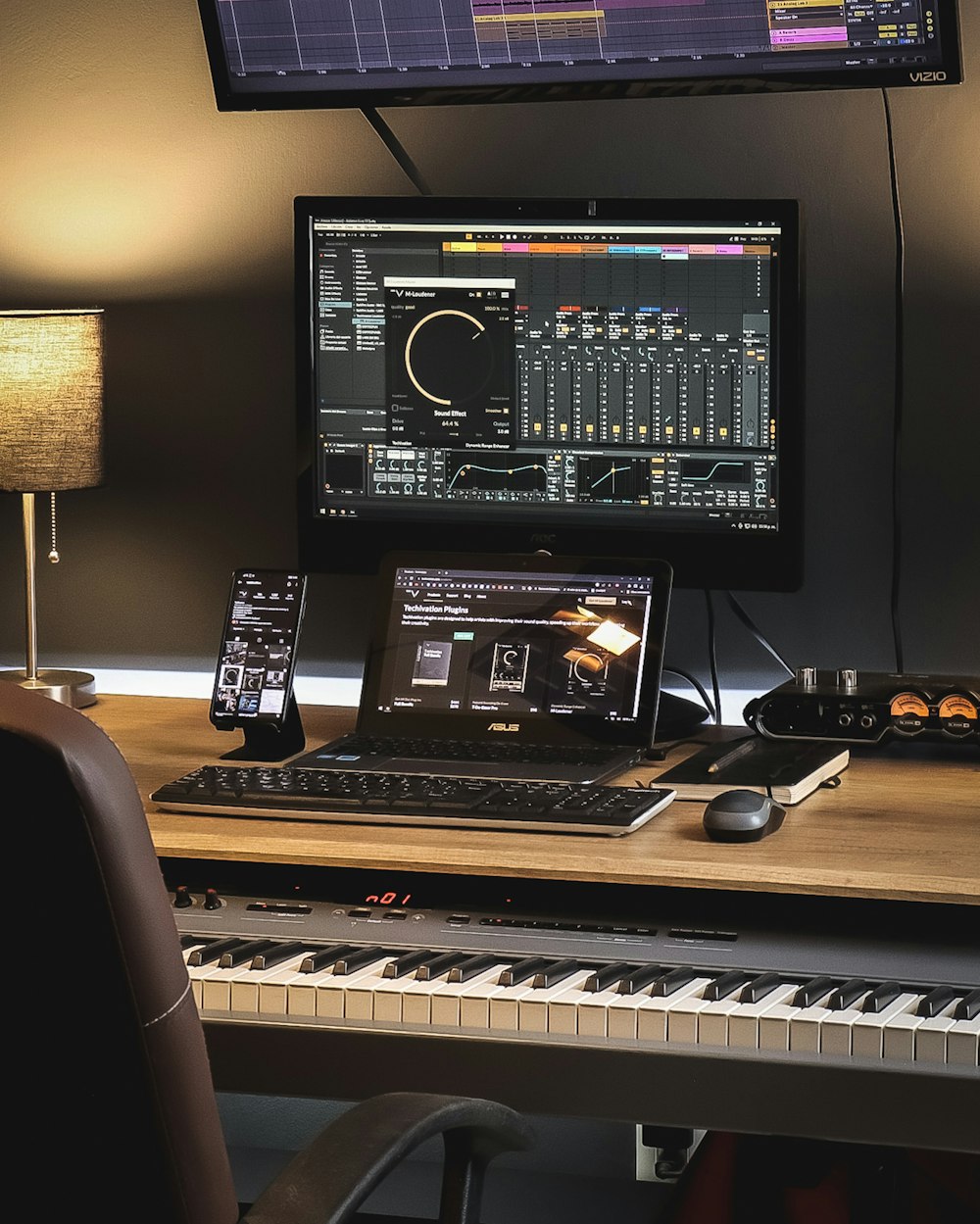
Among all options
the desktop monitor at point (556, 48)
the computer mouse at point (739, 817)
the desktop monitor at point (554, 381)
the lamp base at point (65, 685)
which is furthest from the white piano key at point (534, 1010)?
the desktop monitor at point (556, 48)

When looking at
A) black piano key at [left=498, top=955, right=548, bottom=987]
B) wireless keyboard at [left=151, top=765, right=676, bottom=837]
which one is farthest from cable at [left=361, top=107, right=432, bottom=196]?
black piano key at [left=498, top=955, right=548, bottom=987]

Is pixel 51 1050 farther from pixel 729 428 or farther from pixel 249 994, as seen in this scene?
pixel 729 428

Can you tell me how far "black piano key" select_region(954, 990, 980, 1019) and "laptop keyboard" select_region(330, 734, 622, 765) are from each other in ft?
1.67

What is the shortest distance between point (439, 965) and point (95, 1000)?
674 millimetres

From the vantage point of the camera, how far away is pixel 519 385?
2123 millimetres

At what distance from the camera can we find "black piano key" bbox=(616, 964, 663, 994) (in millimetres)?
1556

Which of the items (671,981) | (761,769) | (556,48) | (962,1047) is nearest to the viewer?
(962,1047)

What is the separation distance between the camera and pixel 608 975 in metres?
1.58

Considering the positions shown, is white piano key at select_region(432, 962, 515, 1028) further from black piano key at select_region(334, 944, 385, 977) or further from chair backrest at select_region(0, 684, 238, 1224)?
chair backrest at select_region(0, 684, 238, 1224)

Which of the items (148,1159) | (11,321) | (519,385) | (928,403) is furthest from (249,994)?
(928,403)

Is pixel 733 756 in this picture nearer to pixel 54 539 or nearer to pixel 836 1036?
pixel 836 1036

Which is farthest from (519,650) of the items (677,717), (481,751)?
(677,717)

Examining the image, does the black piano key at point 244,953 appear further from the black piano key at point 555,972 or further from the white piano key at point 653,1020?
the white piano key at point 653,1020

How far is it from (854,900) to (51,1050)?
104 centimetres
